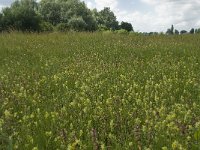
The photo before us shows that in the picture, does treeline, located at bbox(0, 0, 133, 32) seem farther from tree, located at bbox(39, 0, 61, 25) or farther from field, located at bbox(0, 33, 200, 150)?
field, located at bbox(0, 33, 200, 150)

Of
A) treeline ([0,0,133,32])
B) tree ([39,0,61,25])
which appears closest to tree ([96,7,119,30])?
treeline ([0,0,133,32])

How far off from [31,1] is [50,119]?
68033 mm

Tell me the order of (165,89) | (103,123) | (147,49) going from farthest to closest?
1. (147,49)
2. (165,89)
3. (103,123)

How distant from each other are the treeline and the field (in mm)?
27508

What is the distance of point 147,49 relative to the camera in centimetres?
1448

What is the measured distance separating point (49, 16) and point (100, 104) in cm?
5512

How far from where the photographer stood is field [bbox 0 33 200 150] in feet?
14.6

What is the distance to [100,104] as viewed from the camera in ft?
20.0

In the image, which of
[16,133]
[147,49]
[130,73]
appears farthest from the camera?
[147,49]

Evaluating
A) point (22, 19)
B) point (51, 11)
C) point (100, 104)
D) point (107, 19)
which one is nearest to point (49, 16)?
point (51, 11)

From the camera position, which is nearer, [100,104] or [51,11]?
[100,104]

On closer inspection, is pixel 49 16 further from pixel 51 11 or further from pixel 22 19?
pixel 22 19

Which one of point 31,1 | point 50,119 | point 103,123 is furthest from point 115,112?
point 31,1

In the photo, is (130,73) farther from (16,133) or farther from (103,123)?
(16,133)
